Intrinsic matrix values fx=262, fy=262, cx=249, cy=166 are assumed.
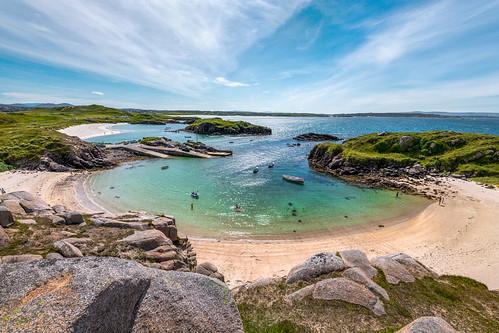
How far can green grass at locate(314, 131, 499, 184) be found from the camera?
198ft

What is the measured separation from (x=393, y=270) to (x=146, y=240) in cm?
1698

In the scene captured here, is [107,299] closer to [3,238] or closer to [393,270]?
[3,238]

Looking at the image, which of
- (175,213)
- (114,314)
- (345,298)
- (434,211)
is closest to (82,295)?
(114,314)

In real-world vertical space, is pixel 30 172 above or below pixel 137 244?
below

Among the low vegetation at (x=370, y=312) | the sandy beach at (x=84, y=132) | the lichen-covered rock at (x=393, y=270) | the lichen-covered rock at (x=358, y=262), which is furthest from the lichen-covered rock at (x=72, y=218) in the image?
the sandy beach at (x=84, y=132)

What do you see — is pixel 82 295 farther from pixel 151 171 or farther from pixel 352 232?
pixel 151 171

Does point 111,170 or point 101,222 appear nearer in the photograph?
point 101,222

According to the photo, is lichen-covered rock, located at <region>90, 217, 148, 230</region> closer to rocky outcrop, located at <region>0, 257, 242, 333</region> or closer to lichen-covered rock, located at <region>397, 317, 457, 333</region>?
rocky outcrop, located at <region>0, 257, 242, 333</region>

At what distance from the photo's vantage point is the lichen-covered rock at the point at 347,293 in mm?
13883

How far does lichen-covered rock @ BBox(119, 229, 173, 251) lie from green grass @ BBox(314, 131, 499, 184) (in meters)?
57.6

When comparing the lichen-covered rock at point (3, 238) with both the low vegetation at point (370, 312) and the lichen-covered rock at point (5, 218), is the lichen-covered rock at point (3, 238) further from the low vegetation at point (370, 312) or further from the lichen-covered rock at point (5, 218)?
the low vegetation at point (370, 312)

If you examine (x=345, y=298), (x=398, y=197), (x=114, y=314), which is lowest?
(x=398, y=197)

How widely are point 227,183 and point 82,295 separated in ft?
156

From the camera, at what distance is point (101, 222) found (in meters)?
21.2
